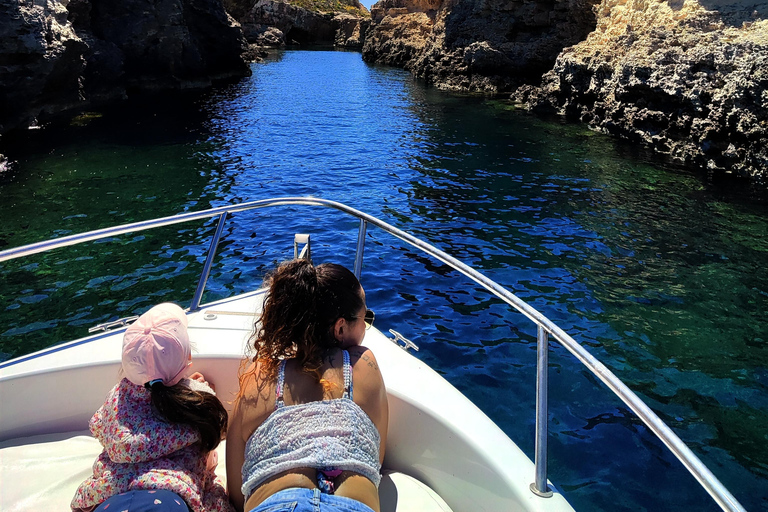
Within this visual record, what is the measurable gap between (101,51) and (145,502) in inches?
915

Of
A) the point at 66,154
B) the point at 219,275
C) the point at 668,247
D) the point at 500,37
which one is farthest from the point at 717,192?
the point at 500,37

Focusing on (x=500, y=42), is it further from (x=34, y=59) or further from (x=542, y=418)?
(x=542, y=418)

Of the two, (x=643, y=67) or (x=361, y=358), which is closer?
(x=361, y=358)

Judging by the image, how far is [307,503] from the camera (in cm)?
162

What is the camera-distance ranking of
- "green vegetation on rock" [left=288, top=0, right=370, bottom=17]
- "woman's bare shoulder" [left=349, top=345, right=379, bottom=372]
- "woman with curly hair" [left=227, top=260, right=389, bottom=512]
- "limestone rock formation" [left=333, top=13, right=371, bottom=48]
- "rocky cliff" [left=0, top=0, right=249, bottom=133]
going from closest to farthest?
"woman with curly hair" [left=227, top=260, right=389, bottom=512] → "woman's bare shoulder" [left=349, top=345, right=379, bottom=372] → "rocky cliff" [left=0, top=0, right=249, bottom=133] → "limestone rock formation" [left=333, top=13, right=371, bottom=48] → "green vegetation on rock" [left=288, top=0, right=370, bottom=17]

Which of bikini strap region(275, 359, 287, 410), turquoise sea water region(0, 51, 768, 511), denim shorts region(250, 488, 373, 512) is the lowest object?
turquoise sea water region(0, 51, 768, 511)

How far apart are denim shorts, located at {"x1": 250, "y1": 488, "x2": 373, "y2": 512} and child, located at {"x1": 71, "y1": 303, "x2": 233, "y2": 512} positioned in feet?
1.42

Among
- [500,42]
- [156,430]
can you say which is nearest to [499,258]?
[156,430]

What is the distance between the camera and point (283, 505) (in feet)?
5.29

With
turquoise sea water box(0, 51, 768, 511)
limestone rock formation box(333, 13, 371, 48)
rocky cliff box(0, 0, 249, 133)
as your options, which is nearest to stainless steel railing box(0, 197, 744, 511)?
turquoise sea water box(0, 51, 768, 511)

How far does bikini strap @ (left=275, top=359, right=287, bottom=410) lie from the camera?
1.91 meters

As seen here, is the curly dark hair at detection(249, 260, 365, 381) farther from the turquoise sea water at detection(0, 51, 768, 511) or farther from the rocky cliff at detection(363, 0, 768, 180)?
the rocky cliff at detection(363, 0, 768, 180)

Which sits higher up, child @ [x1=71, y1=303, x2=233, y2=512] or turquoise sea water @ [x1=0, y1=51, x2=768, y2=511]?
child @ [x1=71, y1=303, x2=233, y2=512]

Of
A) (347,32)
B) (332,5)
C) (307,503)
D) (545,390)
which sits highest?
(332,5)
